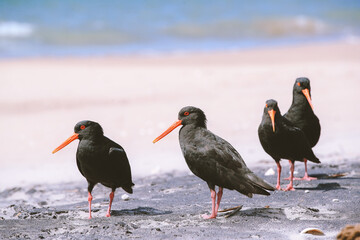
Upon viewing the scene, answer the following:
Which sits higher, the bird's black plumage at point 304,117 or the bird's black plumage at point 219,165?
the bird's black plumage at point 304,117

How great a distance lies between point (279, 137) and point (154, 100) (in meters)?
6.89

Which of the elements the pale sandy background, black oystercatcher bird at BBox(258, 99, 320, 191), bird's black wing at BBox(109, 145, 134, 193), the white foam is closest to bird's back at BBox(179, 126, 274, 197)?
bird's black wing at BBox(109, 145, 134, 193)

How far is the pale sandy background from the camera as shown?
9.26m

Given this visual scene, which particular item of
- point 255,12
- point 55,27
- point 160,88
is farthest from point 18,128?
point 255,12

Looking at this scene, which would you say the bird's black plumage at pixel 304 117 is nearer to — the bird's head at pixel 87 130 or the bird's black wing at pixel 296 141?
the bird's black wing at pixel 296 141

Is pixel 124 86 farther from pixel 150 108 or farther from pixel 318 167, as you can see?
pixel 318 167

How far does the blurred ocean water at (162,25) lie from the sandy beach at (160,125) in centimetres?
381

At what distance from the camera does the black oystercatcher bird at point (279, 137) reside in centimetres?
673

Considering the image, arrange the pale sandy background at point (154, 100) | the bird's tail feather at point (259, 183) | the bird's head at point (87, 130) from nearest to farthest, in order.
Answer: the bird's tail feather at point (259, 183) < the bird's head at point (87, 130) < the pale sandy background at point (154, 100)

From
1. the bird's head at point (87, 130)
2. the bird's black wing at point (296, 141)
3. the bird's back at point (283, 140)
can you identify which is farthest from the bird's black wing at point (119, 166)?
the bird's black wing at point (296, 141)

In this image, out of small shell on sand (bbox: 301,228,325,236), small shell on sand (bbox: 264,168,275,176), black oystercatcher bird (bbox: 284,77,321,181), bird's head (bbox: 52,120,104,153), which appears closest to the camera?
small shell on sand (bbox: 301,228,325,236)

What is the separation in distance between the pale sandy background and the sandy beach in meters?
0.03

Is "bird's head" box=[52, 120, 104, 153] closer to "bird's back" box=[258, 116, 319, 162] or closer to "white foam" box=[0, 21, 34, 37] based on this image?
"bird's back" box=[258, 116, 319, 162]

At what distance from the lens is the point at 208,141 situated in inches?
221
